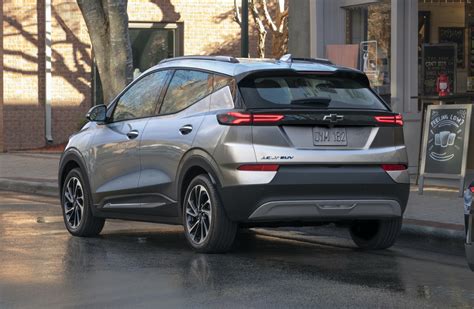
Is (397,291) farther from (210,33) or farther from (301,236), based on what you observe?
(210,33)

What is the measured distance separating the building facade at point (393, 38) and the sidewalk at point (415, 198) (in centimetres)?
174

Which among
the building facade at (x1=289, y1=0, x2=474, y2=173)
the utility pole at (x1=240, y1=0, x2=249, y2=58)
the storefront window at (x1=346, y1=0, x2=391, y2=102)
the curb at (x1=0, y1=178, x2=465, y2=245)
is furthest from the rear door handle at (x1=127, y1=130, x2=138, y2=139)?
the utility pole at (x1=240, y1=0, x2=249, y2=58)

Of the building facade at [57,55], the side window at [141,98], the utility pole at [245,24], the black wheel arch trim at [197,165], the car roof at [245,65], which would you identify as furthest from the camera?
the building facade at [57,55]

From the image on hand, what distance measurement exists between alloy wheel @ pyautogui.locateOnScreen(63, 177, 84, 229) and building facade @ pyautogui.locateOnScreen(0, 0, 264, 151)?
16.0 m

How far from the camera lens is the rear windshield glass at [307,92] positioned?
10078 millimetres

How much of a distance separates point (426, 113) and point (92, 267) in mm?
6772

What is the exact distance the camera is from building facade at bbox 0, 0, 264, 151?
93.6 feet

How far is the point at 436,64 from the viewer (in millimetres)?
16781

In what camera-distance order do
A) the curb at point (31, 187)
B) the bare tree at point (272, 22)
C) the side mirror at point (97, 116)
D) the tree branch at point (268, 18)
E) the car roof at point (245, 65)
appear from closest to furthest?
the car roof at point (245, 65) < the side mirror at point (97, 116) < the curb at point (31, 187) < the bare tree at point (272, 22) < the tree branch at point (268, 18)

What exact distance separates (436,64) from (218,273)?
27.6ft

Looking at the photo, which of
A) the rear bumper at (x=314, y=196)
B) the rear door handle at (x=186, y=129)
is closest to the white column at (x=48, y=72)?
the rear door handle at (x=186, y=129)

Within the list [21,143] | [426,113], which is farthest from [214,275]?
[21,143]

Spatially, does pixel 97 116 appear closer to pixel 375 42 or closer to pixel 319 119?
pixel 319 119

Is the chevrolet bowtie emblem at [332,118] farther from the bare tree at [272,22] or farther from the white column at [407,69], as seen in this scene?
the bare tree at [272,22]
